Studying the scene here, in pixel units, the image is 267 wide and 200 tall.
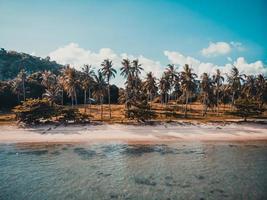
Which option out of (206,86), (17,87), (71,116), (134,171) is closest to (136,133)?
(71,116)

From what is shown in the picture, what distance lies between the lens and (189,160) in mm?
39969

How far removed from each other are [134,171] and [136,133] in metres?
21.5

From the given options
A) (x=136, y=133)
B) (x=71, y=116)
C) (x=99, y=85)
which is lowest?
(x=136, y=133)

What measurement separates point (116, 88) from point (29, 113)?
2789 inches

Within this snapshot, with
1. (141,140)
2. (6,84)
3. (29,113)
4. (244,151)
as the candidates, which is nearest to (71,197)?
(141,140)

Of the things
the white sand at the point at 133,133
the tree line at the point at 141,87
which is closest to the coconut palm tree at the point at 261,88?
the tree line at the point at 141,87

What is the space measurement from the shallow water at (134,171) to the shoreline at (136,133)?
3.75 metres

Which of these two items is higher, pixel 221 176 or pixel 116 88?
pixel 116 88

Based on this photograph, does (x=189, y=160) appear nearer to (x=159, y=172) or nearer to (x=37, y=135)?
(x=159, y=172)

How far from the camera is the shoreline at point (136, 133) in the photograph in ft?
174

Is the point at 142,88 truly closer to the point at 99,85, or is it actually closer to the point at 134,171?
the point at 99,85

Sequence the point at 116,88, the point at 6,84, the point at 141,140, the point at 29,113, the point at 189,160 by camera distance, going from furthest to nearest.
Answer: the point at 116,88, the point at 6,84, the point at 29,113, the point at 141,140, the point at 189,160

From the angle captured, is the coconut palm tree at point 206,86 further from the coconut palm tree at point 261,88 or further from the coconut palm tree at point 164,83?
the coconut palm tree at point 261,88

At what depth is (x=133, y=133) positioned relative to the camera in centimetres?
5650
